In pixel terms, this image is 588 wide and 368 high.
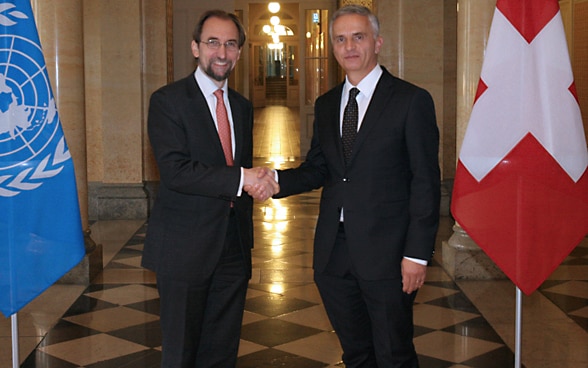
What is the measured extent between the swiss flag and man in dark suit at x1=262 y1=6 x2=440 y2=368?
19.7 inches

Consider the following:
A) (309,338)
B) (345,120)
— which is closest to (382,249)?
(345,120)

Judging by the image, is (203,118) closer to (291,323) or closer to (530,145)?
(530,145)

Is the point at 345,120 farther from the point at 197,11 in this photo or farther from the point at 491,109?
the point at 197,11

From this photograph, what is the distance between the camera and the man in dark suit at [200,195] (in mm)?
3543

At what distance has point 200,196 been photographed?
3.60 metres

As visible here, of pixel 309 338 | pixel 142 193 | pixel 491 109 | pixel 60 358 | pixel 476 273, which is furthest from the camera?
pixel 142 193

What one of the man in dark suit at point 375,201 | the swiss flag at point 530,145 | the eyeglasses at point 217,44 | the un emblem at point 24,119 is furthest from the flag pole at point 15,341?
the swiss flag at point 530,145

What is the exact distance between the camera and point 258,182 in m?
3.56

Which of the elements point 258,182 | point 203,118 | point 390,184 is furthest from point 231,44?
point 390,184

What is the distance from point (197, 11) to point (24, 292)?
29.3ft

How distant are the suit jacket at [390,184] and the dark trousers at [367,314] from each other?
6 cm

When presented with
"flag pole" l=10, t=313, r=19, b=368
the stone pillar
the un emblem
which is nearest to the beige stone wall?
the stone pillar

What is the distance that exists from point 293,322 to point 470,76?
98.7 inches

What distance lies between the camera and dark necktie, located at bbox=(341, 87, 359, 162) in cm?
363
